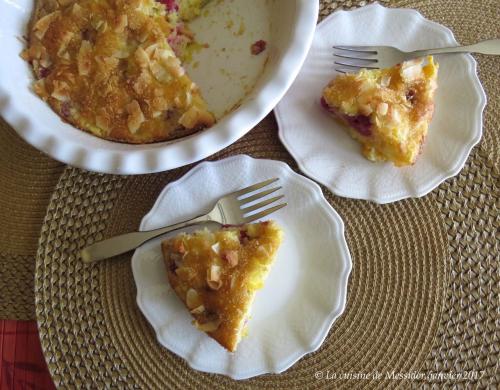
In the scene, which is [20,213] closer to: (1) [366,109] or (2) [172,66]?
(2) [172,66]

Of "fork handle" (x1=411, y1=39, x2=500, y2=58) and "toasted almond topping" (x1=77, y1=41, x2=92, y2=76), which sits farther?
"fork handle" (x1=411, y1=39, x2=500, y2=58)

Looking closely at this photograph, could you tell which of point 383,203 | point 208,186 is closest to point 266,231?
point 208,186

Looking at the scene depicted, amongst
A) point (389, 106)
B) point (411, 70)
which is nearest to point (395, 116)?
point (389, 106)

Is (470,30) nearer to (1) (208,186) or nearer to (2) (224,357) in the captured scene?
(1) (208,186)

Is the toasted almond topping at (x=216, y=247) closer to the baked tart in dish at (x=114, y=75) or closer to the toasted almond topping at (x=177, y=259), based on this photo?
the toasted almond topping at (x=177, y=259)

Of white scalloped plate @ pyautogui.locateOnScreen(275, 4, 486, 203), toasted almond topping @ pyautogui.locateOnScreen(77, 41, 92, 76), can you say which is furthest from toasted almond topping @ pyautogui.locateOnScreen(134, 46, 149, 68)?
white scalloped plate @ pyautogui.locateOnScreen(275, 4, 486, 203)

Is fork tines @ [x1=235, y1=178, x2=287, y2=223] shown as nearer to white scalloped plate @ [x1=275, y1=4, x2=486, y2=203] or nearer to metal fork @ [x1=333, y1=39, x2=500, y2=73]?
white scalloped plate @ [x1=275, y1=4, x2=486, y2=203]

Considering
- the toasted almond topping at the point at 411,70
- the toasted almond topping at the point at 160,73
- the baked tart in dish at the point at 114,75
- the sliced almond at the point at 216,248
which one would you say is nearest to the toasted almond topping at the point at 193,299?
the sliced almond at the point at 216,248
